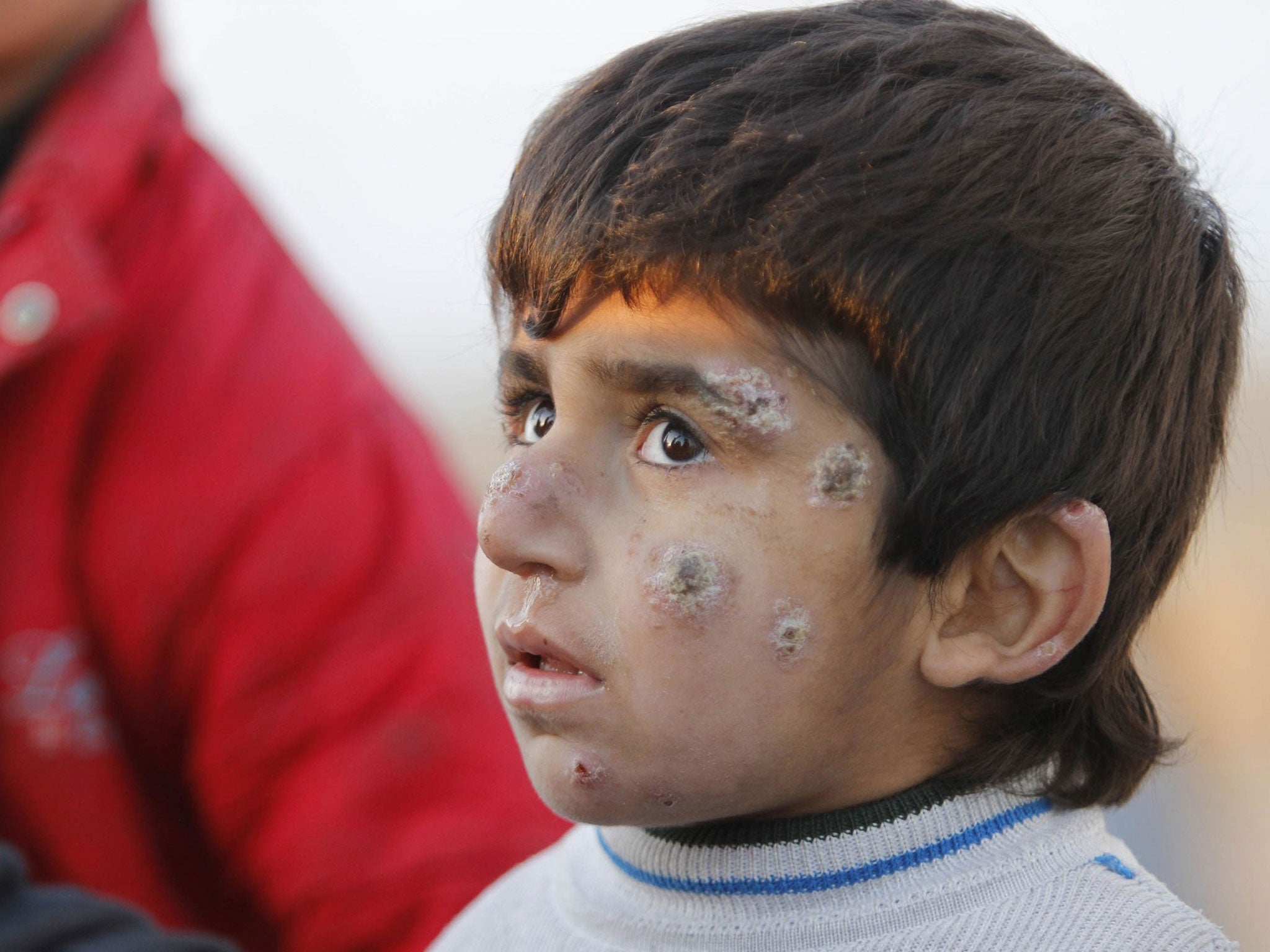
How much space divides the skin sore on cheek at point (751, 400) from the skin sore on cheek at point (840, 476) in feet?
0.12

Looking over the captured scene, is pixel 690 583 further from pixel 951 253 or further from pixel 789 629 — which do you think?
pixel 951 253

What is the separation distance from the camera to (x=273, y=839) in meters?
1.67

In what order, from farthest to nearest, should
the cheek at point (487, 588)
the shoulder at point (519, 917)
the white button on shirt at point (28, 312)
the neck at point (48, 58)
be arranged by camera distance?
the neck at point (48, 58), the white button on shirt at point (28, 312), the shoulder at point (519, 917), the cheek at point (487, 588)

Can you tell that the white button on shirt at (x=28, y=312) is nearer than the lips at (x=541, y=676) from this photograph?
No

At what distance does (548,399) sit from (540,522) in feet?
0.53

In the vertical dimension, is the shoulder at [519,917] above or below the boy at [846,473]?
below

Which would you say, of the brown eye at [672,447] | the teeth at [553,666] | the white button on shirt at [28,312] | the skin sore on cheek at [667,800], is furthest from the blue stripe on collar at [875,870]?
the white button on shirt at [28,312]

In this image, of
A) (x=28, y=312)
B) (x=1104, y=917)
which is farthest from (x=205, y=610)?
(x=1104, y=917)

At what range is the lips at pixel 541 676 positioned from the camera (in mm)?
993

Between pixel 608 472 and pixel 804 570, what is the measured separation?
0.16 metres

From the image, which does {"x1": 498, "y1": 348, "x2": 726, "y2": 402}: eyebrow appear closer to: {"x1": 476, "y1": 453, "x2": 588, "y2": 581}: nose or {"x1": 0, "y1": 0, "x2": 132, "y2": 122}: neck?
{"x1": 476, "y1": 453, "x2": 588, "y2": 581}: nose

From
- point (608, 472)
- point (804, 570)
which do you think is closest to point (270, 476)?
point (608, 472)

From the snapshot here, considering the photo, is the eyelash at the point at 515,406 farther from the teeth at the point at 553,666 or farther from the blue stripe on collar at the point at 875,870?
the blue stripe on collar at the point at 875,870

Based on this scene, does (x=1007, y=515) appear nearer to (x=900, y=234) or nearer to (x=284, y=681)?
(x=900, y=234)
